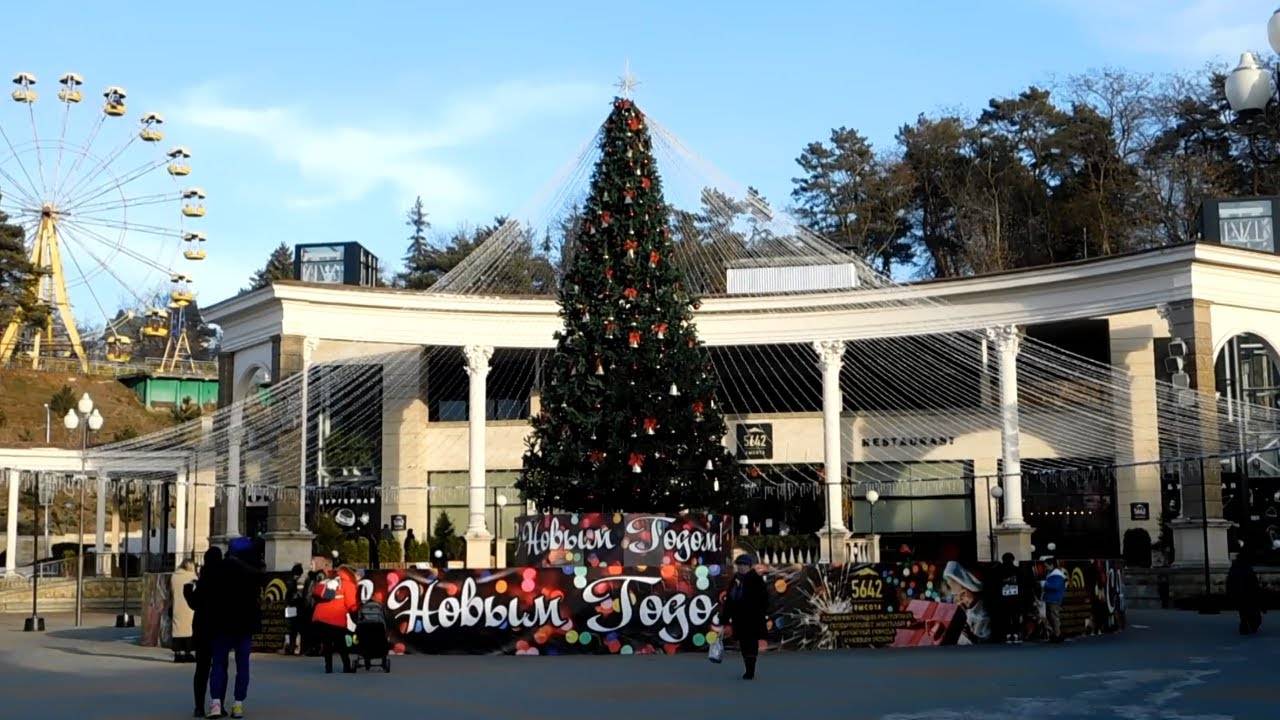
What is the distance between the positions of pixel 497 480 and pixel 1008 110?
111 ft

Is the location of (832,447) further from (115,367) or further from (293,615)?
(115,367)

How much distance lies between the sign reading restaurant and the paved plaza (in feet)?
80.4

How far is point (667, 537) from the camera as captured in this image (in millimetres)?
24016

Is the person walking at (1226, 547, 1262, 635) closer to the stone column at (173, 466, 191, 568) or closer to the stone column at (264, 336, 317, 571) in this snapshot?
the stone column at (264, 336, 317, 571)

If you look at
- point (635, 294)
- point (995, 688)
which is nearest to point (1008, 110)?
point (635, 294)

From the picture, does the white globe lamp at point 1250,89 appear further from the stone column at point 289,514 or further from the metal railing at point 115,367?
the metal railing at point 115,367

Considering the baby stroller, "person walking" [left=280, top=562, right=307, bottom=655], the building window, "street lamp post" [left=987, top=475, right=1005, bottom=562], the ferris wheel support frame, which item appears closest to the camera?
the baby stroller

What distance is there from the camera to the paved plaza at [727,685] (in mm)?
13680

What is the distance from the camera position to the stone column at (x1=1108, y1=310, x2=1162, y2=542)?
140 feet

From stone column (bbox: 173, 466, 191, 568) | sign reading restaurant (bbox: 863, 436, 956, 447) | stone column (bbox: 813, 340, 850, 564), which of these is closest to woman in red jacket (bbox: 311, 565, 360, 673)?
stone column (bbox: 813, 340, 850, 564)

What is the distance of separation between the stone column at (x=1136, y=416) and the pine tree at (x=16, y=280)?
55.7 m

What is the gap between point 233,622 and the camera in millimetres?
13414

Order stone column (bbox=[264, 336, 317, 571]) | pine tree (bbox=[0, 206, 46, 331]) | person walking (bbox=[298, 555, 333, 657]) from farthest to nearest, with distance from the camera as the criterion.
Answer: pine tree (bbox=[0, 206, 46, 331]) → stone column (bbox=[264, 336, 317, 571]) → person walking (bbox=[298, 555, 333, 657])

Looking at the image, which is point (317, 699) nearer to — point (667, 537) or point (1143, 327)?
point (667, 537)
